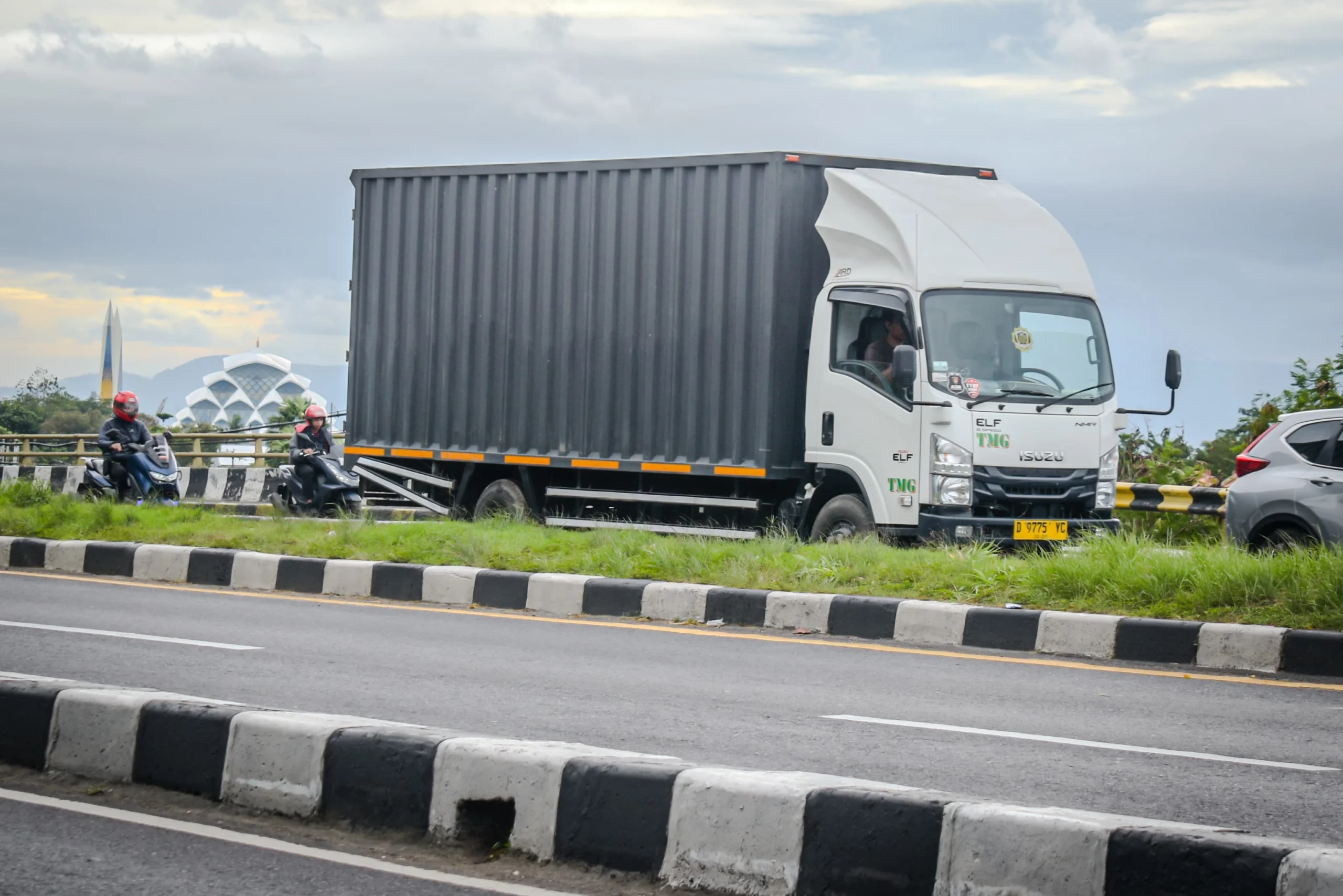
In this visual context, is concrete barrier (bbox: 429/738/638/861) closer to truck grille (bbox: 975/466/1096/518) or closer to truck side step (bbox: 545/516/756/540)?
truck grille (bbox: 975/466/1096/518)

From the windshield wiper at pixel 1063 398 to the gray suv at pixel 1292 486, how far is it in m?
1.29

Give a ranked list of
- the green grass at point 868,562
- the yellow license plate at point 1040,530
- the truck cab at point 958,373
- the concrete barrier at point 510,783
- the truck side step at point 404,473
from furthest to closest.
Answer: the truck side step at point 404,473 → the yellow license plate at point 1040,530 → the truck cab at point 958,373 → the green grass at point 868,562 → the concrete barrier at point 510,783

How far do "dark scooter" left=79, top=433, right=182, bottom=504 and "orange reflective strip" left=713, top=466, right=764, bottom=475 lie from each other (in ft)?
A: 21.6

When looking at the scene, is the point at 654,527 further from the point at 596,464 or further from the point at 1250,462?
the point at 1250,462

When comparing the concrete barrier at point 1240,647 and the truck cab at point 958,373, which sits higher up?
the truck cab at point 958,373

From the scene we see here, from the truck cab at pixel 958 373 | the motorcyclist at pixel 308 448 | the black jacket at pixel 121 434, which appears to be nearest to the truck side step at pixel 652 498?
the truck cab at pixel 958 373

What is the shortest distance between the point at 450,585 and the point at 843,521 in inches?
128

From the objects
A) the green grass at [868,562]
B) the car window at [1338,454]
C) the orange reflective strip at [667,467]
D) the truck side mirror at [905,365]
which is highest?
the truck side mirror at [905,365]

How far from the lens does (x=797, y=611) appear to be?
9750 mm

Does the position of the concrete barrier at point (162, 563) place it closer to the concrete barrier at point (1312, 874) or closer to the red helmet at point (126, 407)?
the red helmet at point (126, 407)

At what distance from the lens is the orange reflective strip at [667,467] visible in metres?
13.8

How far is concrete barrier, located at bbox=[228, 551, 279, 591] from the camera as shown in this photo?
1220 centimetres

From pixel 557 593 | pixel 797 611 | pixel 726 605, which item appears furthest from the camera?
pixel 557 593

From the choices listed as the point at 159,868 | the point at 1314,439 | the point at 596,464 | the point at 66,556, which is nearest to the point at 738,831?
the point at 159,868
